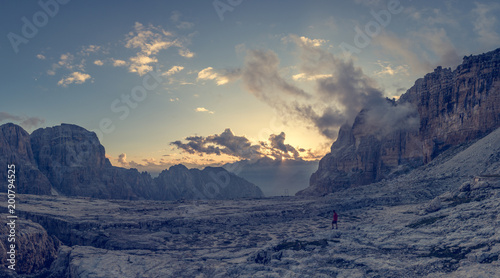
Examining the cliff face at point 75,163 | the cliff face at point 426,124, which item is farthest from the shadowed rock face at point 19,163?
the cliff face at point 426,124

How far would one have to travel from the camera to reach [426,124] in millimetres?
113750

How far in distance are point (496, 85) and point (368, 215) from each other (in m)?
65.3

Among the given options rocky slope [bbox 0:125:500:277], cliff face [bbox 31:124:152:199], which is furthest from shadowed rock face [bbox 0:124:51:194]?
rocky slope [bbox 0:125:500:277]

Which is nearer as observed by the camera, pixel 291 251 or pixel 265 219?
pixel 291 251

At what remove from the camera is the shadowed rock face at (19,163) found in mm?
136500

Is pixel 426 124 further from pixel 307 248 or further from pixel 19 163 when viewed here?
pixel 19 163

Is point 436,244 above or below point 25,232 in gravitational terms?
above

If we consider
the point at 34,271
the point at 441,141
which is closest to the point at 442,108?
the point at 441,141

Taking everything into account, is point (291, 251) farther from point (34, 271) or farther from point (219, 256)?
point (34, 271)

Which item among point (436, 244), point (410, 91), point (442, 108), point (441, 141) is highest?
point (410, 91)

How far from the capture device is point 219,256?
35625 millimetres

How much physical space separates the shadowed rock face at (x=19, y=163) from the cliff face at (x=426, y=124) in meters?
137

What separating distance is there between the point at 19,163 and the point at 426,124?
179 m

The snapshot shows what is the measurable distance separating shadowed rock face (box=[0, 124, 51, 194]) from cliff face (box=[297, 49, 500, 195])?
136947mm
